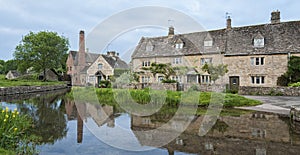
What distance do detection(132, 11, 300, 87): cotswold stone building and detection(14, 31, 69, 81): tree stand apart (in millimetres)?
23578

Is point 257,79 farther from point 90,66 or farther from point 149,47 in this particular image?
A: point 90,66

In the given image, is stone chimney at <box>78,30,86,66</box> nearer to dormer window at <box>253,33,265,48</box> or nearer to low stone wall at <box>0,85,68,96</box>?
low stone wall at <box>0,85,68,96</box>

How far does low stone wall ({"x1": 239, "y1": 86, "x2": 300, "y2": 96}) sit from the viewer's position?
69.1 ft

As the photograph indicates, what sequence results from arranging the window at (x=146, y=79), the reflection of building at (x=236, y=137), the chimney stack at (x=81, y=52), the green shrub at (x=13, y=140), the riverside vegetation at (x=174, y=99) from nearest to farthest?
the green shrub at (x=13, y=140) < the reflection of building at (x=236, y=137) < the riverside vegetation at (x=174, y=99) < the window at (x=146, y=79) < the chimney stack at (x=81, y=52)

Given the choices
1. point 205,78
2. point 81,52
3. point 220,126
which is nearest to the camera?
point 220,126

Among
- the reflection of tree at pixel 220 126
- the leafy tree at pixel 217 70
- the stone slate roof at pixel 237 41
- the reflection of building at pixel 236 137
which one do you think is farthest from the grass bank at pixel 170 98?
the stone slate roof at pixel 237 41

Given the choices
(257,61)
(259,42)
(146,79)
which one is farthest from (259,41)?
(146,79)

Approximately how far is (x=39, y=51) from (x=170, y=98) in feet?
122

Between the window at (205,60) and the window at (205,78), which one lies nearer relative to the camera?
the window at (205,78)

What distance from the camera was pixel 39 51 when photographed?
46688 mm

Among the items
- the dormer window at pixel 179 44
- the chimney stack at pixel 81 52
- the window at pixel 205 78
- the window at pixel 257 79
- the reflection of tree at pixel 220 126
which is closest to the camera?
the reflection of tree at pixel 220 126

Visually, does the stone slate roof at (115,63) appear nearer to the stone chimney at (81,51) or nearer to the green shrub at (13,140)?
the stone chimney at (81,51)

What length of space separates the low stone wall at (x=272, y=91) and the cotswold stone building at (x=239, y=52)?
4.42 meters

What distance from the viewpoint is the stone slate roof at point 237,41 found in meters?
26.4
